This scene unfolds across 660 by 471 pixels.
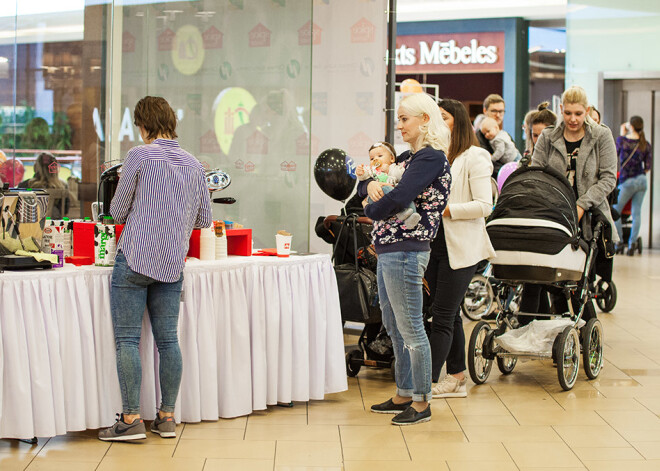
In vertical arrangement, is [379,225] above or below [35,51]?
below

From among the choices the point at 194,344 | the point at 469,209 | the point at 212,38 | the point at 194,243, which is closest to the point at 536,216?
the point at 469,209

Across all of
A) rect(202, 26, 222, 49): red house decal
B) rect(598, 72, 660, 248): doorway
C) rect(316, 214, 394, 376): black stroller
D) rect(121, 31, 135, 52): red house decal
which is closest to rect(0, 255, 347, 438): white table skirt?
rect(316, 214, 394, 376): black stroller

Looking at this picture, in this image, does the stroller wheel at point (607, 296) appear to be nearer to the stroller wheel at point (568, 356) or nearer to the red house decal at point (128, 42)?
the stroller wheel at point (568, 356)

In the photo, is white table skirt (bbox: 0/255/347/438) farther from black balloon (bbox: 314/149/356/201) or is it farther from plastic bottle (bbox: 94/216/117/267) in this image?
black balloon (bbox: 314/149/356/201)

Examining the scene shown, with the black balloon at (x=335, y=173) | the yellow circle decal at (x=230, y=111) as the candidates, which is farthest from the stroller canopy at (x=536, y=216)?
the yellow circle decal at (x=230, y=111)

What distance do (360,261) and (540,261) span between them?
953mm

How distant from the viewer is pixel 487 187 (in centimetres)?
420

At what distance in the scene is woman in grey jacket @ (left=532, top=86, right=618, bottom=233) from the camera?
5062 millimetres

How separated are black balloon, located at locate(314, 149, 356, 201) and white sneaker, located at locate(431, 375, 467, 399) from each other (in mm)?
1254

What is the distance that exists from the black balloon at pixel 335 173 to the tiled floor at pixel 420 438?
1.08m

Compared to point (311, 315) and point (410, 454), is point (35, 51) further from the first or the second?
point (410, 454)

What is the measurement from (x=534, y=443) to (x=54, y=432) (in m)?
1.98

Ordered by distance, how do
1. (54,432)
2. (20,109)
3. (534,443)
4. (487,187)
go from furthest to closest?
(20,109) < (487,187) < (534,443) < (54,432)

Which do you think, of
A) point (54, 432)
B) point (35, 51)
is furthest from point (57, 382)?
point (35, 51)
